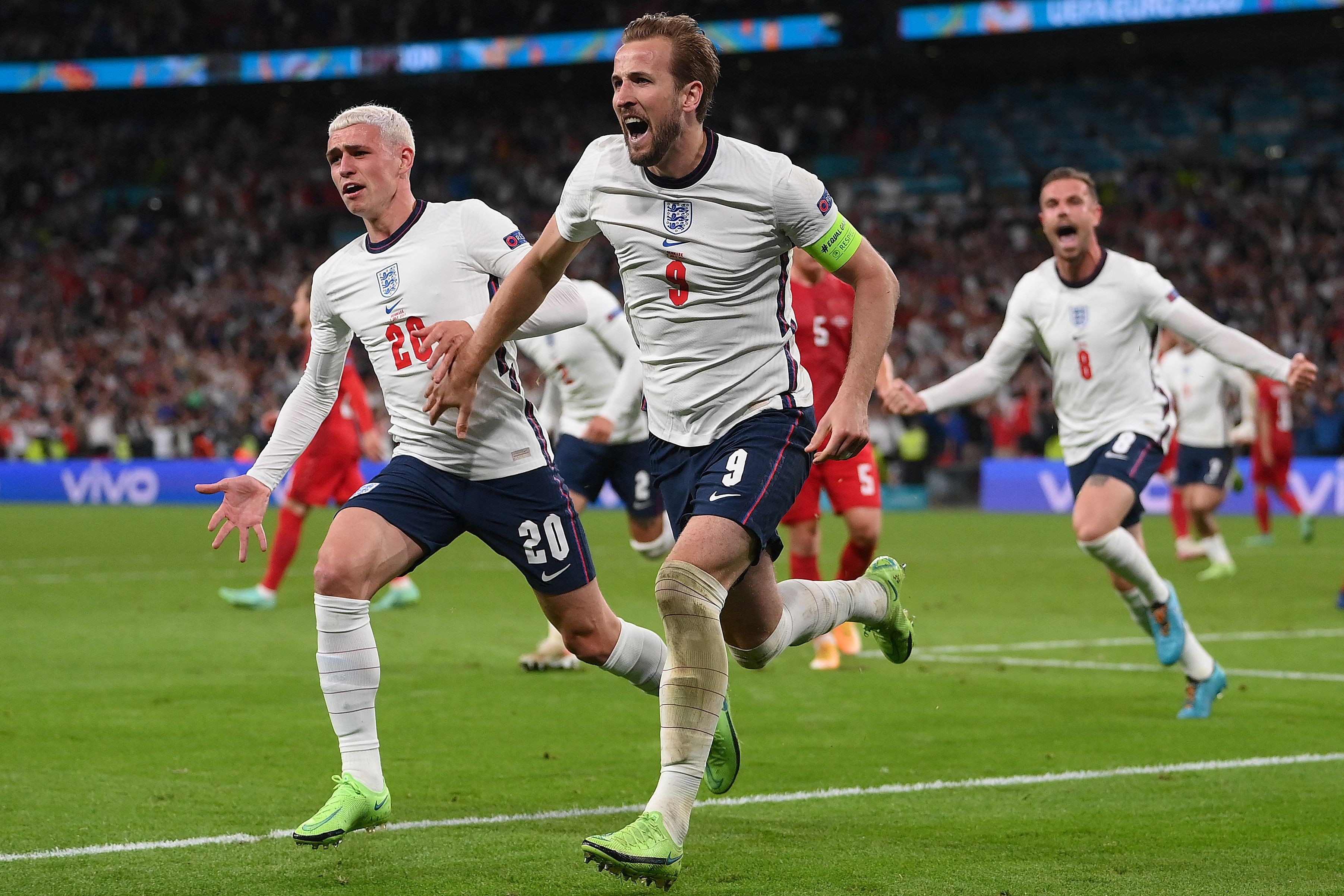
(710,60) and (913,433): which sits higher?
(710,60)

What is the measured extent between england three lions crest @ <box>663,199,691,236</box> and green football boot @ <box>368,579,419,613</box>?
8.10m

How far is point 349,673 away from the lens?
17.0ft

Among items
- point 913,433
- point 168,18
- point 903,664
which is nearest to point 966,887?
point 903,664

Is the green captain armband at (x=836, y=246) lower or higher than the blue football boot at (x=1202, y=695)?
higher

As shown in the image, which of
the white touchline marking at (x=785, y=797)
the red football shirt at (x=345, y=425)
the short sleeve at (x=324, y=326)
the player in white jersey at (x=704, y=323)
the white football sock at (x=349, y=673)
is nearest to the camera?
the player in white jersey at (x=704, y=323)

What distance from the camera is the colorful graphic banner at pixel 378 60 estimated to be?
112ft

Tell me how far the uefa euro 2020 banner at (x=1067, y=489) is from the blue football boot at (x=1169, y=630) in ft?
50.8

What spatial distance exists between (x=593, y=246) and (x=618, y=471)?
86.5ft

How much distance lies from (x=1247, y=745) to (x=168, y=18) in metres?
37.0

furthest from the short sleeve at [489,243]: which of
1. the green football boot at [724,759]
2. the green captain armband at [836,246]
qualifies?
the green football boot at [724,759]

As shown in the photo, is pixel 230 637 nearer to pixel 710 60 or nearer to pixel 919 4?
pixel 710 60

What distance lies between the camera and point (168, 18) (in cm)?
3928

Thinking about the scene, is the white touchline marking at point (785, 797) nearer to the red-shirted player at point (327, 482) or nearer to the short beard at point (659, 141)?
the short beard at point (659, 141)

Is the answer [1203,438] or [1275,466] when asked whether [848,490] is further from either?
[1275,466]
